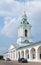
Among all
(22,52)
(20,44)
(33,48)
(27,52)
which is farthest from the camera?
(20,44)

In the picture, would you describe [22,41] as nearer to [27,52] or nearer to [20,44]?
[20,44]

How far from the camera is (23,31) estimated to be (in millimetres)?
85688

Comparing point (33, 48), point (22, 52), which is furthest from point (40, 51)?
point (22, 52)

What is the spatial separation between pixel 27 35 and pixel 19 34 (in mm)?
3553

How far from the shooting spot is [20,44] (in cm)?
8544

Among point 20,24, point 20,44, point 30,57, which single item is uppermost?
point 20,24

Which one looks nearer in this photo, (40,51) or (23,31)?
(40,51)

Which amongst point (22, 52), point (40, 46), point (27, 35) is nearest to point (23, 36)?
point (27, 35)

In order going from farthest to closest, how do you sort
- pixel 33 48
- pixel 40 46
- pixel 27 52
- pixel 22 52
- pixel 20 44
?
pixel 20 44, pixel 22 52, pixel 27 52, pixel 33 48, pixel 40 46

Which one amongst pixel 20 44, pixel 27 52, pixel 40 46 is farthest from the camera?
pixel 20 44

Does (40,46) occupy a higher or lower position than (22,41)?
lower

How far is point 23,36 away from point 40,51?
29.6 m

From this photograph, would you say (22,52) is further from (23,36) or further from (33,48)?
(23,36)

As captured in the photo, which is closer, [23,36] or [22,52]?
[22,52]
